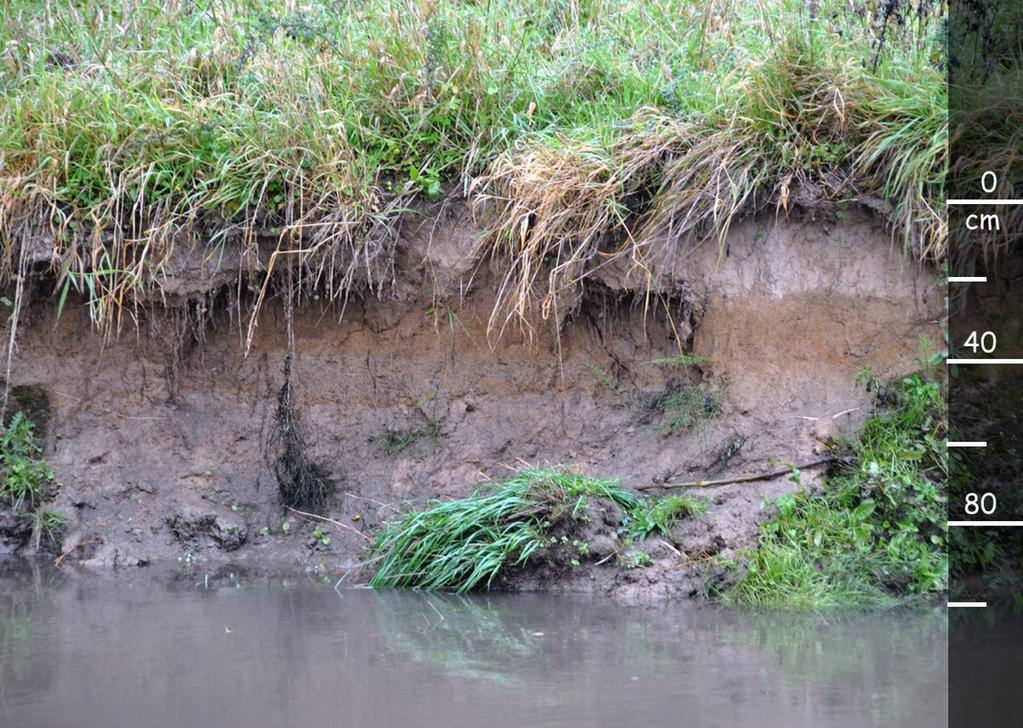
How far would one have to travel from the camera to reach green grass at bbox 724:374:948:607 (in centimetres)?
457

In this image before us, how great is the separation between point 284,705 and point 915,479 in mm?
2852

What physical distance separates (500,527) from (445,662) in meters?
1.13

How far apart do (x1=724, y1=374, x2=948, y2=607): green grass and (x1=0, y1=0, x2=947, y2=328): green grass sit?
0.84 m

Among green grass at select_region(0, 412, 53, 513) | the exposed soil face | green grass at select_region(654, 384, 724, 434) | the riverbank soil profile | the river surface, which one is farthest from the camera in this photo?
green grass at select_region(0, 412, 53, 513)

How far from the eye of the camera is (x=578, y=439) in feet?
18.4

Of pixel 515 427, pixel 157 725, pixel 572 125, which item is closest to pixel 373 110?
pixel 572 125

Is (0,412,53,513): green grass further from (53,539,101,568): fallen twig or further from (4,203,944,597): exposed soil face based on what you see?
(53,539,101,568): fallen twig

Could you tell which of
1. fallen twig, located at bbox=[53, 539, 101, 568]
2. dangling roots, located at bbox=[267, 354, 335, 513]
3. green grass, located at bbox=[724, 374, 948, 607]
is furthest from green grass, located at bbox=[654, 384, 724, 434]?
fallen twig, located at bbox=[53, 539, 101, 568]

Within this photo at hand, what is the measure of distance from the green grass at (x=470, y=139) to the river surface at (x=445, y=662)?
1581mm

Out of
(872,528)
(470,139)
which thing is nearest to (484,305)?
(470,139)

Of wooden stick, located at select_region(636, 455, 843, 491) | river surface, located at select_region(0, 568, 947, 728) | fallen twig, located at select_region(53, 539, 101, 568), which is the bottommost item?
river surface, located at select_region(0, 568, 947, 728)

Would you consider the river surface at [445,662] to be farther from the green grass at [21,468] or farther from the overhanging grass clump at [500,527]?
the green grass at [21,468]

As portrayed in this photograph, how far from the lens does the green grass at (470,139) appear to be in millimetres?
5246

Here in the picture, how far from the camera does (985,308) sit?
16.8ft
